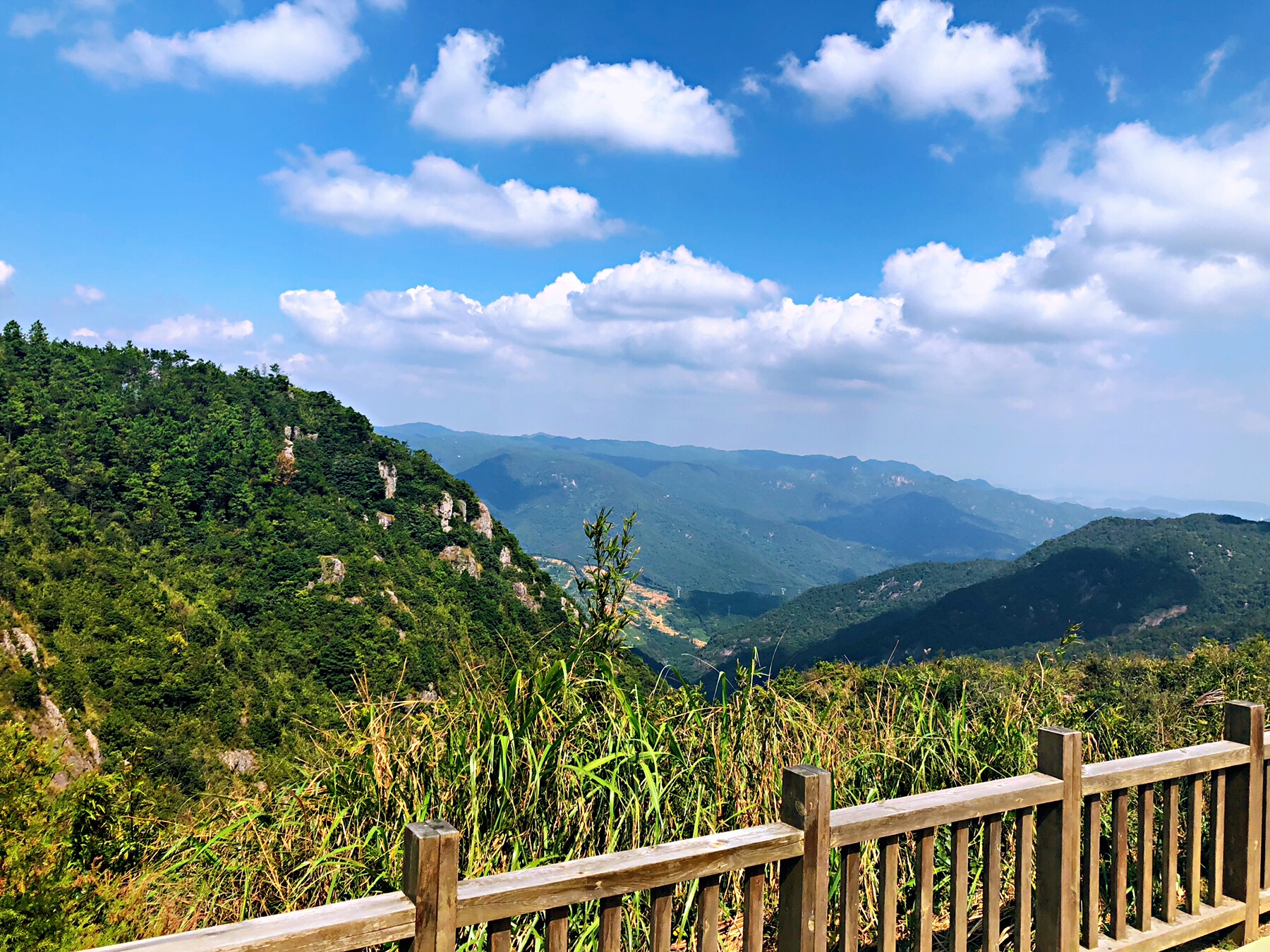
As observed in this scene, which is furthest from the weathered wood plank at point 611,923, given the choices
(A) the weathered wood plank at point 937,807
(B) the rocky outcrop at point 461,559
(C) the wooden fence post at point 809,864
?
(B) the rocky outcrop at point 461,559

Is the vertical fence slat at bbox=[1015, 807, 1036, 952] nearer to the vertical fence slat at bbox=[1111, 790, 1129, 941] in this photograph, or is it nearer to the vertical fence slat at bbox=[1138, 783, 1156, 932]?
the vertical fence slat at bbox=[1111, 790, 1129, 941]

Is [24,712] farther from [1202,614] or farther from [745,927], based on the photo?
[1202,614]

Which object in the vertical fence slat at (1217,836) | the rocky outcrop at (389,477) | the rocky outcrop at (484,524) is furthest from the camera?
the rocky outcrop at (484,524)

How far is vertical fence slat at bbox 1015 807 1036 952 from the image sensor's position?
7.79ft

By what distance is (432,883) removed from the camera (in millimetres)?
1521

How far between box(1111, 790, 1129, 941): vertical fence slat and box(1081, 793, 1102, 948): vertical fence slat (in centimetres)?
5

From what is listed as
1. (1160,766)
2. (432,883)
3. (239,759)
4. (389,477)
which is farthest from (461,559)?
(432,883)

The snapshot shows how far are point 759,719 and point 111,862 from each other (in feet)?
8.05

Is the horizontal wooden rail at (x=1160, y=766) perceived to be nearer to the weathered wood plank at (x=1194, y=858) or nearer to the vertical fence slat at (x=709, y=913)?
the weathered wood plank at (x=1194, y=858)

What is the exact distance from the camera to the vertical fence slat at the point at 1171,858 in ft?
8.84

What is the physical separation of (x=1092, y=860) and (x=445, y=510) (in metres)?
65.7

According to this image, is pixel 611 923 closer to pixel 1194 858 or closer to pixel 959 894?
pixel 959 894

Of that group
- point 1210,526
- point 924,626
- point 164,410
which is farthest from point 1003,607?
point 164,410

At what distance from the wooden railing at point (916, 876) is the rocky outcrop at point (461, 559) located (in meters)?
59.1
